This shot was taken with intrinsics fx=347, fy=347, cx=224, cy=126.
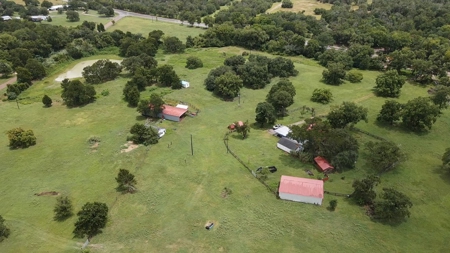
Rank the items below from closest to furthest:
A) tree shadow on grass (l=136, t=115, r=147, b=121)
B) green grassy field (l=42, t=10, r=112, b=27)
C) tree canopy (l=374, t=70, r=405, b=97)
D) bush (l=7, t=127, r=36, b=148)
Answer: bush (l=7, t=127, r=36, b=148) → tree shadow on grass (l=136, t=115, r=147, b=121) → tree canopy (l=374, t=70, r=405, b=97) → green grassy field (l=42, t=10, r=112, b=27)

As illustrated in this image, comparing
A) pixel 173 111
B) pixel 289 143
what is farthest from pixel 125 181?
pixel 289 143

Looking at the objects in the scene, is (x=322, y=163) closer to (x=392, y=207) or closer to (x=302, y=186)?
(x=302, y=186)

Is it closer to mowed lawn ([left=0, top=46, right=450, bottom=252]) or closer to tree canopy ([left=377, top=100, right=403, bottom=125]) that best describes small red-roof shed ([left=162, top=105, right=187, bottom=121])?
mowed lawn ([left=0, top=46, right=450, bottom=252])

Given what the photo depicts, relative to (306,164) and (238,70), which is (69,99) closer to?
(238,70)

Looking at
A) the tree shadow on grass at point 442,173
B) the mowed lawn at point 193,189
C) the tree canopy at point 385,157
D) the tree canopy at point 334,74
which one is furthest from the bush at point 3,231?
the tree canopy at point 334,74

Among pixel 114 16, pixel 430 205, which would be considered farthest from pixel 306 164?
pixel 114 16

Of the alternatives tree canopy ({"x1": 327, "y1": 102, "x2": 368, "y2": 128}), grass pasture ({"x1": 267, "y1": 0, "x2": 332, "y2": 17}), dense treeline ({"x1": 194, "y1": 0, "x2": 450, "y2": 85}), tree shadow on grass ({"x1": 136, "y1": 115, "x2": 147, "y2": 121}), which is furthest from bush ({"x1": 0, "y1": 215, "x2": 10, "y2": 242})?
grass pasture ({"x1": 267, "y1": 0, "x2": 332, "y2": 17})

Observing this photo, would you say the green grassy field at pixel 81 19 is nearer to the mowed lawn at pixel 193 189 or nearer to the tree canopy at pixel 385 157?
the mowed lawn at pixel 193 189
